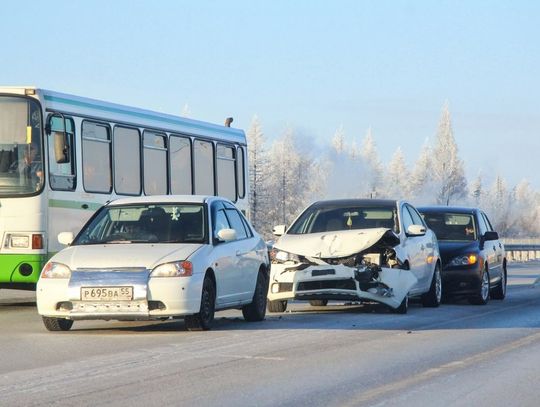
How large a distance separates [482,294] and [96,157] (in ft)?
22.0

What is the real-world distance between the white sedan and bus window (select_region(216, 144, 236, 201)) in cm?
818

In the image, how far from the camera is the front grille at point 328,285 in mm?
18531

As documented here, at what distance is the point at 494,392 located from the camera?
10250 millimetres

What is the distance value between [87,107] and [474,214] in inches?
291

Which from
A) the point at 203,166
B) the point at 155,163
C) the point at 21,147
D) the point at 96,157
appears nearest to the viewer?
the point at 21,147

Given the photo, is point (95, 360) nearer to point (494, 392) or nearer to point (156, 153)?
point (494, 392)

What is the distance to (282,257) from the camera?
19016 mm

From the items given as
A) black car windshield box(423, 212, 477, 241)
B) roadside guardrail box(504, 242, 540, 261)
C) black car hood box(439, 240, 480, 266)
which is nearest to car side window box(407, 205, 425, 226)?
black car hood box(439, 240, 480, 266)

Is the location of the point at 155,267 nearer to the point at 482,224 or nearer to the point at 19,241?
the point at 19,241

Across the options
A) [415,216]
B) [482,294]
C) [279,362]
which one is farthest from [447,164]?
[279,362]

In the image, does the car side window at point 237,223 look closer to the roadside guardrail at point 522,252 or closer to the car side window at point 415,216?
the car side window at point 415,216

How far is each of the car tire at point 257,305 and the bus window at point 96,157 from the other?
4122 millimetres

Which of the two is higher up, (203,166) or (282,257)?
(203,166)

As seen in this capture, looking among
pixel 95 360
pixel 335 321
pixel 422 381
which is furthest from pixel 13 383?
pixel 335 321
